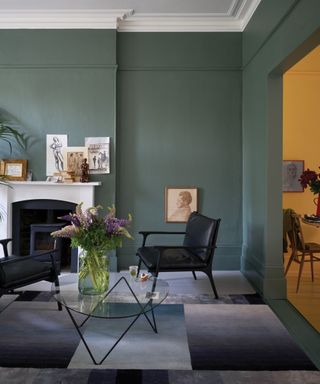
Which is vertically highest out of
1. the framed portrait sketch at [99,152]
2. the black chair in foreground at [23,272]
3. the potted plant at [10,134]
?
the potted plant at [10,134]

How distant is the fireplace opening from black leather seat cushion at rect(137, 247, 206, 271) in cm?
131

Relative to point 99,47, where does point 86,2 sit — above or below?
above

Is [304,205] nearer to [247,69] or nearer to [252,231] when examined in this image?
[252,231]

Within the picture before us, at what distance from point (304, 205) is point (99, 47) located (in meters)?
3.66

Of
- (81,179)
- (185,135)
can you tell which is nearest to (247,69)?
(185,135)

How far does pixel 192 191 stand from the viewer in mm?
5055

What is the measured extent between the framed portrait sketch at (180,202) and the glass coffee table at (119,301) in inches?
77.6

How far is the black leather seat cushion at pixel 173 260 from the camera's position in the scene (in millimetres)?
3674

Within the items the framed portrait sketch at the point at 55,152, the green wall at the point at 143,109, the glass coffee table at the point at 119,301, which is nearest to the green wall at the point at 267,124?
the green wall at the point at 143,109

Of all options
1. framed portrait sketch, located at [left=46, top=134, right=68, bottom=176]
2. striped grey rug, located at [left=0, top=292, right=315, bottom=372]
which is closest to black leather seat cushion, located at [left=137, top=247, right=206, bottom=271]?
striped grey rug, located at [left=0, top=292, right=315, bottom=372]

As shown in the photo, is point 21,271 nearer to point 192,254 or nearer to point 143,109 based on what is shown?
point 192,254

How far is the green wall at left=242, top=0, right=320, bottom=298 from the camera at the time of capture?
3213 mm

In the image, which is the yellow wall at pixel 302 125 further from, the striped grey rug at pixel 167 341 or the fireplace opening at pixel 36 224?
the fireplace opening at pixel 36 224

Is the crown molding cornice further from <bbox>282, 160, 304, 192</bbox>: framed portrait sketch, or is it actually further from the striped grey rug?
the striped grey rug
